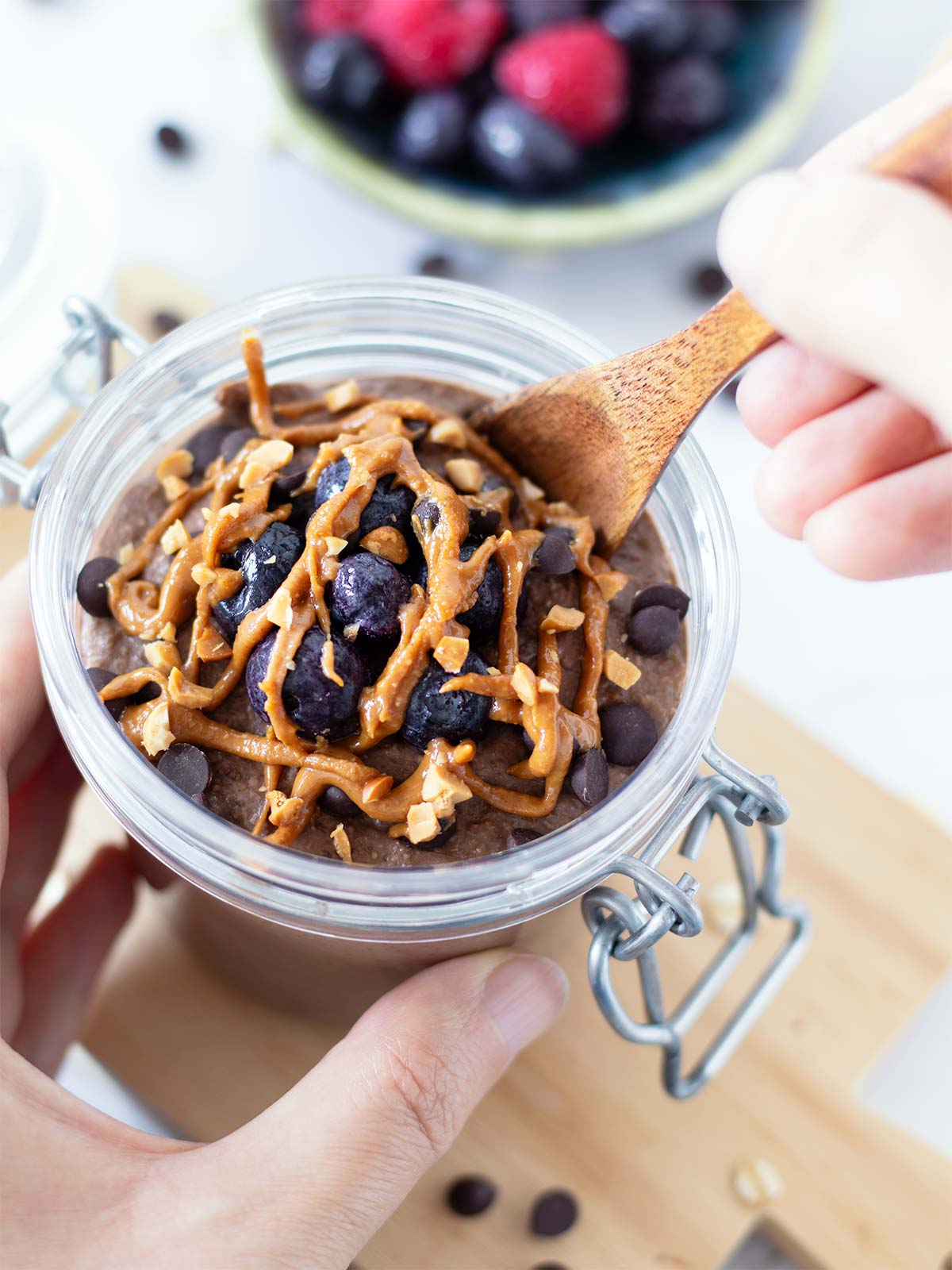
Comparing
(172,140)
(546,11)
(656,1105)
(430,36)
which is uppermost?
(546,11)

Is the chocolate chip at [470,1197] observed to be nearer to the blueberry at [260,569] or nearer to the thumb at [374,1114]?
the thumb at [374,1114]

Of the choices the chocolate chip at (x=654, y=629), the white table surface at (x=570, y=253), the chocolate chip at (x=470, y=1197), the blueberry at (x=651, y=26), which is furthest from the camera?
the blueberry at (x=651, y=26)

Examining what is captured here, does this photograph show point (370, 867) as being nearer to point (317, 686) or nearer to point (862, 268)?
point (317, 686)

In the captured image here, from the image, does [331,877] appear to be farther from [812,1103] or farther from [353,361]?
[812,1103]

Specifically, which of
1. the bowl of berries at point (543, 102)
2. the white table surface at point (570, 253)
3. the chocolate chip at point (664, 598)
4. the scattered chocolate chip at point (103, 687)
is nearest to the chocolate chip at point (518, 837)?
the chocolate chip at point (664, 598)

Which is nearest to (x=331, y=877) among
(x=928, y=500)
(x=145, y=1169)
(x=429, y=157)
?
(x=145, y=1169)

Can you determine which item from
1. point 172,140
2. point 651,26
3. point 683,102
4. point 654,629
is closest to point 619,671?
point 654,629
